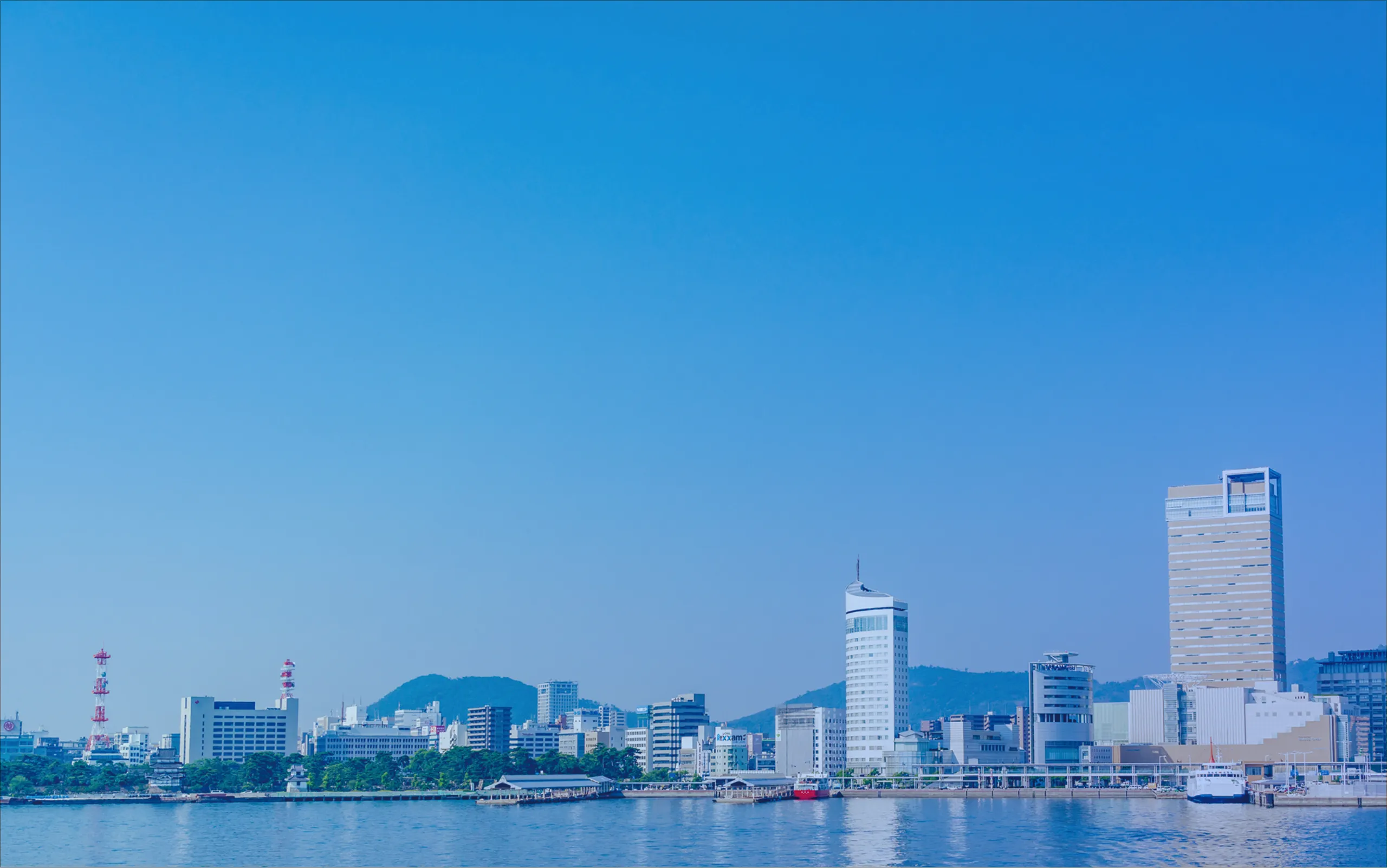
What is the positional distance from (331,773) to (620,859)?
2513 inches

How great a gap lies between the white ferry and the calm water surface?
1.17 metres

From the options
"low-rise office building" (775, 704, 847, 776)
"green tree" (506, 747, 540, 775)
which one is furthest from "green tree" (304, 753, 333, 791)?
"low-rise office building" (775, 704, 847, 776)

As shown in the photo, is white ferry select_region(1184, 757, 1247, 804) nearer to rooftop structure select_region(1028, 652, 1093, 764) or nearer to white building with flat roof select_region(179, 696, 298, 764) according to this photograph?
rooftop structure select_region(1028, 652, 1093, 764)

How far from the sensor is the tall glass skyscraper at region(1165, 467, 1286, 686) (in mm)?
121438

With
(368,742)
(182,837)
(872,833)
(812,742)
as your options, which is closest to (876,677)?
(812,742)

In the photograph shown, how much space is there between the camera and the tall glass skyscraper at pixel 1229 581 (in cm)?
12144

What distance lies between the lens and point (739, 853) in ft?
152

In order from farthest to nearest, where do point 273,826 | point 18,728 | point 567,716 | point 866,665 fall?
1. point 567,716
2. point 18,728
3. point 866,665
4. point 273,826

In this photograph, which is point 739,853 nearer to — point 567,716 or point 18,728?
point 18,728

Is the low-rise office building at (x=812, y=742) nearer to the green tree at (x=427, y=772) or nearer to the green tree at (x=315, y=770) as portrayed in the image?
the green tree at (x=427, y=772)

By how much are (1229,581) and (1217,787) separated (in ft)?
163

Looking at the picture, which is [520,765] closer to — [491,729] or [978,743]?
[978,743]

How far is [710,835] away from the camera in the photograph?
2216 inches

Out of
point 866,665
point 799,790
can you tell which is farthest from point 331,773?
point 866,665
